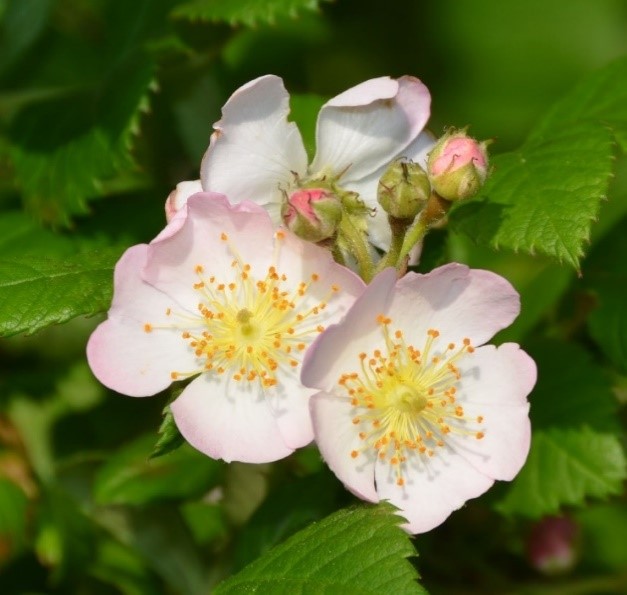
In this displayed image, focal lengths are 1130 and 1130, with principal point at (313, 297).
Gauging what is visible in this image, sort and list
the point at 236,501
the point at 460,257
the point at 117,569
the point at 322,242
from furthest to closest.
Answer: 1. the point at 460,257
2. the point at 117,569
3. the point at 236,501
4. the point at 322,242

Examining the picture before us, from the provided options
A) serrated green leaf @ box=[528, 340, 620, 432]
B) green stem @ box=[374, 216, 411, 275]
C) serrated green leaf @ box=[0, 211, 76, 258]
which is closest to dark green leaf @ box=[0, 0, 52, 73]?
serrated green leaf @ box=[0, 211, 76, 258]

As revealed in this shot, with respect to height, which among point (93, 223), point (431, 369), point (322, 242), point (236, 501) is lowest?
point (236, 501)

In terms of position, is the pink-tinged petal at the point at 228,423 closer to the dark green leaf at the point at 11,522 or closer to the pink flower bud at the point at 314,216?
the pink flower bud at the point at 314,216

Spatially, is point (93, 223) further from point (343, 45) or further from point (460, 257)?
point (343, 45)

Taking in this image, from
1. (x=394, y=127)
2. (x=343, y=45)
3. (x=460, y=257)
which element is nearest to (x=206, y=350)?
(x=394, y=127)

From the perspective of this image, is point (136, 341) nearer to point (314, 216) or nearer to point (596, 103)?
point (314, 216)

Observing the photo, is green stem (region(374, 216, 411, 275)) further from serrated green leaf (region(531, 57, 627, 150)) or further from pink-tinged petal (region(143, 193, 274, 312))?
serrated green leaf (region(531, 57, 627, 150))

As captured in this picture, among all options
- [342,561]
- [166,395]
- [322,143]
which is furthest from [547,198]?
[166,395]
